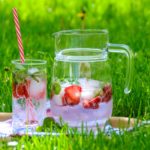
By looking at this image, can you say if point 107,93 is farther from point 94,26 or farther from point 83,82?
point 94,26

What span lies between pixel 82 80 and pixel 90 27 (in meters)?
3.33

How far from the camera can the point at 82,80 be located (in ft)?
9.91

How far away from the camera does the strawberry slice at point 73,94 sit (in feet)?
9.82

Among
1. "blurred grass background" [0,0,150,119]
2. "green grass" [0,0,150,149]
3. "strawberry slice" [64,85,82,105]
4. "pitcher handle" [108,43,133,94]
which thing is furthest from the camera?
"blurred grass background" [0,0,150,119]

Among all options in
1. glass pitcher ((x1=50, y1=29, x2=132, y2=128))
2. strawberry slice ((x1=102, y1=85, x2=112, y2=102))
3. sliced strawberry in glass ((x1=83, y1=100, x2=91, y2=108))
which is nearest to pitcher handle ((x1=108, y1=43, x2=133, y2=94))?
glass pitcher ((x1=50, y1=29, x2=132, y2=128))

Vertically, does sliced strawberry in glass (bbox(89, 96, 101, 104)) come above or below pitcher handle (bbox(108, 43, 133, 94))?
below

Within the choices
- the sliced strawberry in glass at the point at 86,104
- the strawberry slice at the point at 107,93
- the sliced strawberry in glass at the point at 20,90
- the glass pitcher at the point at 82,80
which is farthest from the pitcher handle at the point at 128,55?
the sliced strawberry in glass at the point at 20,90

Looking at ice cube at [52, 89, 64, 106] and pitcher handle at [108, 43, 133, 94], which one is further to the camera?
pitcher handle at [108, 43, 133, 94]

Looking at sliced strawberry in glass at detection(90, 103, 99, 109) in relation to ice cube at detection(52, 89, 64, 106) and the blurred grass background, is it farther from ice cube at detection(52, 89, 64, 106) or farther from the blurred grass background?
the blurred grass background

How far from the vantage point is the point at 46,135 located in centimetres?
289

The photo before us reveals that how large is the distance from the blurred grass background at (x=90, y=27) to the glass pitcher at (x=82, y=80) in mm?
388

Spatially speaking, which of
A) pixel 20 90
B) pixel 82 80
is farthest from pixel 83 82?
pixel 20 90

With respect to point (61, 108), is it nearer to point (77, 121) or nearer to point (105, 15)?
point (77, 121)

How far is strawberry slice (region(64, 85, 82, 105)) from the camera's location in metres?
2.99
